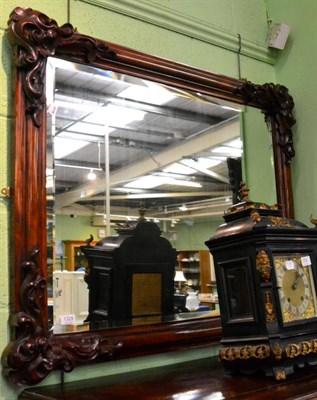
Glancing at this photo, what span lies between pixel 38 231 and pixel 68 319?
0.81 feet

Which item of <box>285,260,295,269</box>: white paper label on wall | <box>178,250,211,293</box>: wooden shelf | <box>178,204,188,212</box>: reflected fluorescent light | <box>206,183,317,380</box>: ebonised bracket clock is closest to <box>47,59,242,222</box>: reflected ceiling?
<box>178,204,188,212</box>: reflected fluorescent light

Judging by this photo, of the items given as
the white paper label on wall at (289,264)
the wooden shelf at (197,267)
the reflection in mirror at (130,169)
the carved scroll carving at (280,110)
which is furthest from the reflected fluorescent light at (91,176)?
the carved scroll carving at (280,110)

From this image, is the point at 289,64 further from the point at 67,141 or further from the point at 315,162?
the point at 67,141

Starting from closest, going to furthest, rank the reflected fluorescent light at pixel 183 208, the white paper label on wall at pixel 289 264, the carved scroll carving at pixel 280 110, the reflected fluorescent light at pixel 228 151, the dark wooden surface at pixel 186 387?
the dark wooden surface at pixel 186 387, the white paper label on wall at pixel 289 264, the reflected fluorescent light at pixel 183 208, the reflected fluorescent light at pixel 228 151, the carved scroll carving at pixel 280 110

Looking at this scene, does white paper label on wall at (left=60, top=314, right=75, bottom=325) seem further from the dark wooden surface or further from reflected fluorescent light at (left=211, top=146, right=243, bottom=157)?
reflected fluorescent light at (left=211, top=146, right=243, bottom=157)

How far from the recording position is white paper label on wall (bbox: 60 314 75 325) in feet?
4.22

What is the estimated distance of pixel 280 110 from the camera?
6.10 feet

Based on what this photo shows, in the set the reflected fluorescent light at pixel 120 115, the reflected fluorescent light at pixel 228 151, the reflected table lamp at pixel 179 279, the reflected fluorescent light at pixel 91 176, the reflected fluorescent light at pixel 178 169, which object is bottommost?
the reflected table lamp at pixel 179 279

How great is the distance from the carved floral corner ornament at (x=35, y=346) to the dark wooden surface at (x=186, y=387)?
50 mm

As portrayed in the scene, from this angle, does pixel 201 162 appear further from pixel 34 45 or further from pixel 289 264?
pixel 34 45

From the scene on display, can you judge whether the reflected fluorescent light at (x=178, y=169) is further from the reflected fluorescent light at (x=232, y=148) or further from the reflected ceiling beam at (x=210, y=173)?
the reflected fluorescent light at (x=232, y=148)

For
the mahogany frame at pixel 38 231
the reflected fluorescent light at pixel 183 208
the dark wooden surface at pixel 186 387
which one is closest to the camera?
the dark wooden surface at pixel 186 387

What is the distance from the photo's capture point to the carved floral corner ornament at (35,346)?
1167mm

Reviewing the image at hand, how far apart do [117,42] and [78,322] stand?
85 centimetres
